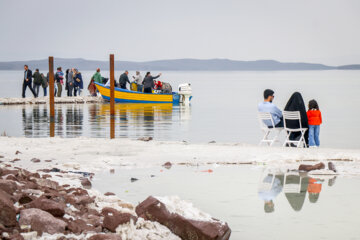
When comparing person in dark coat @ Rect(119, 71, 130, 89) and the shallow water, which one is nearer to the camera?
the shallow water

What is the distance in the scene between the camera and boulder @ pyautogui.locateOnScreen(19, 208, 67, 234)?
6094mm

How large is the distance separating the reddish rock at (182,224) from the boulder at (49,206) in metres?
0.90

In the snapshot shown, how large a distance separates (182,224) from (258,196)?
104 inches

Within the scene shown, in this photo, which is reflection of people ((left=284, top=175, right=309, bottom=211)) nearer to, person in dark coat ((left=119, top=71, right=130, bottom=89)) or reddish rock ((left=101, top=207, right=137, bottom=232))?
reddish rock ((left=101, top=207, right=137, bottom=232))

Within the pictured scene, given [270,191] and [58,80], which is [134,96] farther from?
[270,191]

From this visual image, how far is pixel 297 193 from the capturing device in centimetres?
930

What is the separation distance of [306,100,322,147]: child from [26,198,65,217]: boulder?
333 inches

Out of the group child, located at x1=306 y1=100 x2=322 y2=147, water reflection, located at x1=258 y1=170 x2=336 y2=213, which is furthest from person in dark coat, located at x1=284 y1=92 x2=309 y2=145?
water reflection, located at x1=258 y1=170 x2=336 y2=213

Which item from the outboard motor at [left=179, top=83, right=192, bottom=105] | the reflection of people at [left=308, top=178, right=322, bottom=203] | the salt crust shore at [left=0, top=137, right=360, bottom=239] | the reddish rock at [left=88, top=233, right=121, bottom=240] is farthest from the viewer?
the outboard motor at [left=179, top=83, right=192, bottom=105]

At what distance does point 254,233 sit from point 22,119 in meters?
22.0

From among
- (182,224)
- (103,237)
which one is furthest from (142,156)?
(103,237)

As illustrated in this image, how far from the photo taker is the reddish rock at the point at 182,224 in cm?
644

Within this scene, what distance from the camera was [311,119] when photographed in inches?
553

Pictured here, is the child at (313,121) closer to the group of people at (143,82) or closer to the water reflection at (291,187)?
the water reflection at (291,187)
